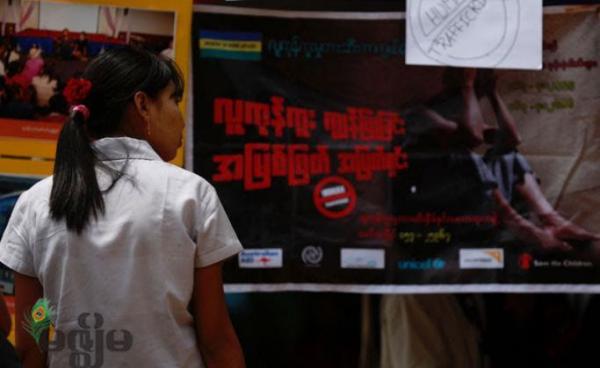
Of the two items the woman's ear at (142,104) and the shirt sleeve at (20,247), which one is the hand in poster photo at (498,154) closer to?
the woman's ear at (142,104)

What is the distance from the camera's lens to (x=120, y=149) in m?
1.84

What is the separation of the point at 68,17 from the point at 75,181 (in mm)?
1493

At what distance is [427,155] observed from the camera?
322 cm

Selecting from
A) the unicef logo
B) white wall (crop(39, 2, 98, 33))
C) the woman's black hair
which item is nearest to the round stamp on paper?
the unicef logo

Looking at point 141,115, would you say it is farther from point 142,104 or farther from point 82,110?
point 82,110

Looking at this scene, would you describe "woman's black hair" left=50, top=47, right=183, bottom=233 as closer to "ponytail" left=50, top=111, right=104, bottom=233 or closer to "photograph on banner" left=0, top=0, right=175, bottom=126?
"ponytail" left=50, top=111, right=104, bottom=233

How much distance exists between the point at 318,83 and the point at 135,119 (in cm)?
141

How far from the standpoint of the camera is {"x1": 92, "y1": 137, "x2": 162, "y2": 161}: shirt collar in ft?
6.03

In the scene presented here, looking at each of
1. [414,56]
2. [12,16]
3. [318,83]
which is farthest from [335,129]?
[12,16]

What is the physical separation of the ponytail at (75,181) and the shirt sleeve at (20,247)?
10 cm

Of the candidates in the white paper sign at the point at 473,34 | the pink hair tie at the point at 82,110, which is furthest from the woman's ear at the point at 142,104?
the white paper sign at the point at 473,34

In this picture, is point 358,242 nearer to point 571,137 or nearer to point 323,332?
point 323,332

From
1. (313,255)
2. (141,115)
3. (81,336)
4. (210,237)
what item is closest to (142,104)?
(141,115)

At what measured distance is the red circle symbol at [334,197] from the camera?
319cm
